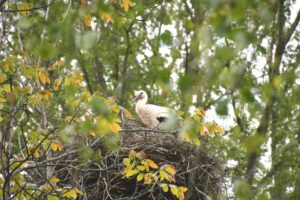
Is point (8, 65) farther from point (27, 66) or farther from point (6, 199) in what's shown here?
point (6, 199)

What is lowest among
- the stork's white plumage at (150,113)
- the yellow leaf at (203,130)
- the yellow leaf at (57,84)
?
the yellow leaf at (203,130)

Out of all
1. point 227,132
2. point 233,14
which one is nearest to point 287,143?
point 227,132

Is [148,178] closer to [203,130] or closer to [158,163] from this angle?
[203,130]

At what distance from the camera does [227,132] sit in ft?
40.0

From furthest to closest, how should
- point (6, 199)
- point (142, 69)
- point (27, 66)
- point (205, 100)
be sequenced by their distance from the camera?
1. point (142, 69)
2. point (27, 66)
3. point (6, 199)
4. point (205, 100)

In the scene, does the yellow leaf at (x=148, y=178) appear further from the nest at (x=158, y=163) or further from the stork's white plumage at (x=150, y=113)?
the stork's white plumage at (x=150, y=113)

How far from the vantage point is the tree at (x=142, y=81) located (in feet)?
10.2

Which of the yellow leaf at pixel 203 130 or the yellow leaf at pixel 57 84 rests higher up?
the yellow leaf at pixel 57 84

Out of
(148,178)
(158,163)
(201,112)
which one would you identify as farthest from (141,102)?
(148,178)

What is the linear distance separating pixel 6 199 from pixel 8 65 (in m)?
1.52

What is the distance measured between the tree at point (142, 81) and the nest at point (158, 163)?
0.53 ft

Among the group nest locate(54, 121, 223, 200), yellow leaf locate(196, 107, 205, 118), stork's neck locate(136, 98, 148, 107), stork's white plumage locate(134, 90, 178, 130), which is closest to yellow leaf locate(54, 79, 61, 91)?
nest locate(54, 121, 223, 200)

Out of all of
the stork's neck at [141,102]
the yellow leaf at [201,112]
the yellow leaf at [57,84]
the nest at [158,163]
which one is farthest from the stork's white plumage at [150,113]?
the yellow leaf at [57,84]

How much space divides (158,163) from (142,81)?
22.0 feet
